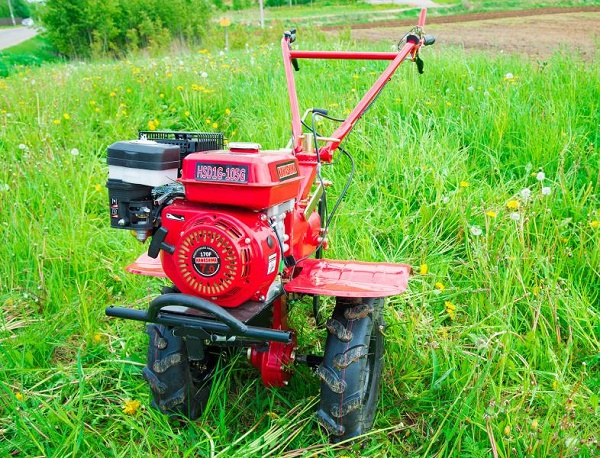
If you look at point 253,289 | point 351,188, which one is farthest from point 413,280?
point 253,289

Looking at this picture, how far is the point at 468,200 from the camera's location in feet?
11.7

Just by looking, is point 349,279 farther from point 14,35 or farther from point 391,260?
point 14,35

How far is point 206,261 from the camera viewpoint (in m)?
1.96

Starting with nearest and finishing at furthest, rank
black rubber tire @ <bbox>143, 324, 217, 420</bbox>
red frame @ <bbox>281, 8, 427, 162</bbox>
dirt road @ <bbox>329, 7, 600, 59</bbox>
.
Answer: black rubber tire @ <bbox>143, 324, 217, 420</bbox> → red frame @ <bbox>281, 8, 427, 162</bbox> → dirt road @ <bbox>329, 7, 600, 59</bbox>

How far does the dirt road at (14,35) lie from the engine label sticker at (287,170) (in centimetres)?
3100

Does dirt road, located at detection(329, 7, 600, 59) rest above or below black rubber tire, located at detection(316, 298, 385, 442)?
above

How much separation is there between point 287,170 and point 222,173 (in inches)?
10.8

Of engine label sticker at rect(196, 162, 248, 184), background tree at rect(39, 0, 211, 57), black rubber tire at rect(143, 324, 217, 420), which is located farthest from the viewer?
background tree at rect(39, 0, 211, 57)

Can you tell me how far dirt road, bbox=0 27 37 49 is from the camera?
30275 mm

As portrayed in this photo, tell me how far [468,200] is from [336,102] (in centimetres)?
177

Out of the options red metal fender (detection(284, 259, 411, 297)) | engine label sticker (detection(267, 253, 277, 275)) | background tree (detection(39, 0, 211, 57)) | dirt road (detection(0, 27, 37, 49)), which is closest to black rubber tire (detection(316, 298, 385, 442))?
red metal fender (detection(284, 259, 411, 297))

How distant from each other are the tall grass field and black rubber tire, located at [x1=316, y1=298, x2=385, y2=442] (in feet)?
0.34

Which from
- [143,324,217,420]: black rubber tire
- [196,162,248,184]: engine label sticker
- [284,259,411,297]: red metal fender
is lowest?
[143,324,217,420]: black rubber tire

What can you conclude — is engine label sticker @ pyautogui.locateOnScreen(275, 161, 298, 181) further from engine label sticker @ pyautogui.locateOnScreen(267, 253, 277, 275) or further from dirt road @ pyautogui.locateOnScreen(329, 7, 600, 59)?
dirt road @ pyautogui.locateOnScreen(329, 7, 600, 59)
